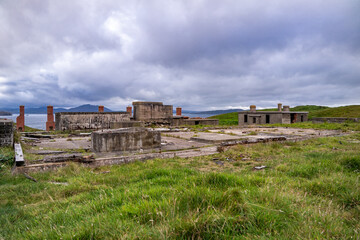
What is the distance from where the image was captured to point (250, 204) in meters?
2.03

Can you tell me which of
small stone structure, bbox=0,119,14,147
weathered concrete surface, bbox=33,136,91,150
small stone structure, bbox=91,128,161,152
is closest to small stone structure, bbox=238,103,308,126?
small stone structure, bbox=91,128,161,152

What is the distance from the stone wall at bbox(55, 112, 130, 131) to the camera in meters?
16.0

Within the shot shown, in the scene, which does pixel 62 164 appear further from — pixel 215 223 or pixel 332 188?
pixel 332 188

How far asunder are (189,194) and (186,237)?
0.65 m

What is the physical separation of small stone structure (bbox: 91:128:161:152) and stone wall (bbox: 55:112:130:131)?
1055 cm

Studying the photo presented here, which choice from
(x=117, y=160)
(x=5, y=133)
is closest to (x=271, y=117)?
(x=117, y=160)

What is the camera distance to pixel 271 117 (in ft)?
98.7

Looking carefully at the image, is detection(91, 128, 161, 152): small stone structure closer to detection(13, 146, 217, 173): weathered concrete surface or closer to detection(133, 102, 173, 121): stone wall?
detection(13, 146, 217, 173): weathered concrete surface

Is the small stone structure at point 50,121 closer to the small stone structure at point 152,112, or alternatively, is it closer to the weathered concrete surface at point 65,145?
the small stone structure at point 152,112

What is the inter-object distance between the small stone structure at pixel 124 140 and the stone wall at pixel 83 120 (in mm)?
10550

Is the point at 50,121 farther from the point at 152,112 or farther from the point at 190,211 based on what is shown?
the point at 190,211

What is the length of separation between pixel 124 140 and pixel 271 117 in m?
27.7

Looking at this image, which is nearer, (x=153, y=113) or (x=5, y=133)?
(x=5, y=133)

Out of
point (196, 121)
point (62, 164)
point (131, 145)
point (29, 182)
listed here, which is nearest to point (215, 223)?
point (29, 182)
